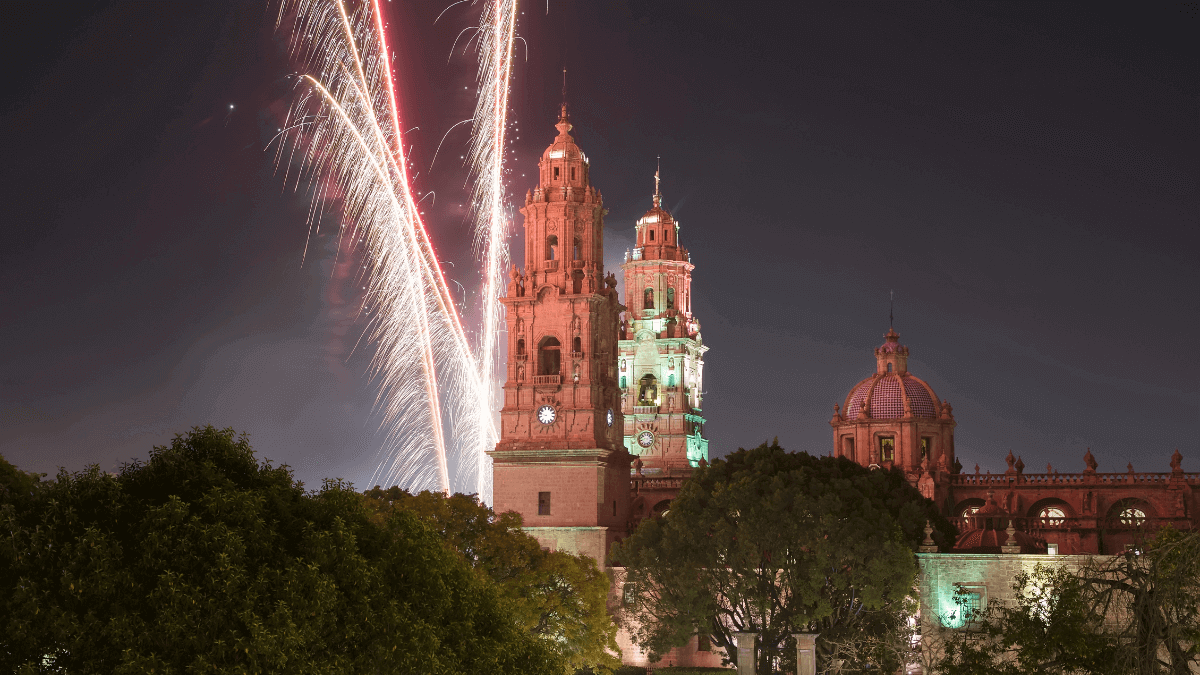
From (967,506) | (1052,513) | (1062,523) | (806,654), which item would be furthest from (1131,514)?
(806,654)

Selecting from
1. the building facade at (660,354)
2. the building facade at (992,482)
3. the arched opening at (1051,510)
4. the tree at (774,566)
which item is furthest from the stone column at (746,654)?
the building facade at (660,354)

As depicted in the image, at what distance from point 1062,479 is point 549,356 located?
104ft

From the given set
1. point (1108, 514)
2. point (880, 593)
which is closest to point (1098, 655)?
point (880, 593)

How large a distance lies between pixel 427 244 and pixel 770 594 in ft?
77.5

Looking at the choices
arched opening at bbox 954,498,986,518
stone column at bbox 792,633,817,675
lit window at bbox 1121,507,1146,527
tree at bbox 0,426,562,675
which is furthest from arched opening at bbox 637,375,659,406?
tree at bbox 0,426,562,675

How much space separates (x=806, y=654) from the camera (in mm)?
56219

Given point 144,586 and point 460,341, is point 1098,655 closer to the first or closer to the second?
point 144,586

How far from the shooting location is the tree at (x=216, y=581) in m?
27.3

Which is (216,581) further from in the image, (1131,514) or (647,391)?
(647,391)

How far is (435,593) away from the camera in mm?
32656

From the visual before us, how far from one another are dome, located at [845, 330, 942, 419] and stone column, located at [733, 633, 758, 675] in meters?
38.0

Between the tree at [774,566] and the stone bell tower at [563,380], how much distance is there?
1001cm

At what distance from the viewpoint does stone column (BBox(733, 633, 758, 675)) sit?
58.5 m

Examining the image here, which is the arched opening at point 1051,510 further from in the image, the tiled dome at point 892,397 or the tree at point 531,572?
the tree at point 531,572
